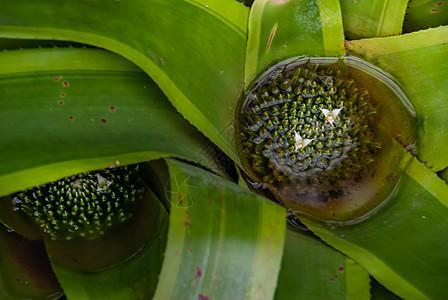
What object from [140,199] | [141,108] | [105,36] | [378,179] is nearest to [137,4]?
[105,36]

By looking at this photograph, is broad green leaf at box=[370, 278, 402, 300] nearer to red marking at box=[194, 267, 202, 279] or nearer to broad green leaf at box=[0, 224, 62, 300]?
red marking at box=[194, 267, 202, 279]

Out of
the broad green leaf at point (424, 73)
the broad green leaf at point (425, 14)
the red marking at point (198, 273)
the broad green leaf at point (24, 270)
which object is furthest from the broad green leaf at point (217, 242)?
the broad green leaf at point (425, 14)

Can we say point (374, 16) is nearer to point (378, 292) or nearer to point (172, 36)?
point (172, 36)

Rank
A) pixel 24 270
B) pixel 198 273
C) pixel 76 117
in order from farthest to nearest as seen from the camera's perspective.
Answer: pixel 24 270, pixel 76 117, pixel 198 273

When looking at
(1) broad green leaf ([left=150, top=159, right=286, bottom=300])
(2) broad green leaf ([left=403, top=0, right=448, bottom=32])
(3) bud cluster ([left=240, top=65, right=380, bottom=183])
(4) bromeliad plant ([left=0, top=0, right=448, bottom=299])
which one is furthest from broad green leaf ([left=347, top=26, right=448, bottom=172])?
(1) broad green leaf ([left=150, top=159, right=286, bottom=300])

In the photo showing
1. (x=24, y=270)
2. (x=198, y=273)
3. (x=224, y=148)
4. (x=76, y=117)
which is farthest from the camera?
(x=24, y=270)

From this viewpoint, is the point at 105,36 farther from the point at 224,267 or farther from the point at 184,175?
the point at 224,267

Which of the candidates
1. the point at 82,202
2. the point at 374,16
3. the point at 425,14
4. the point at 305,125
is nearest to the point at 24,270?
the point at 82,202
